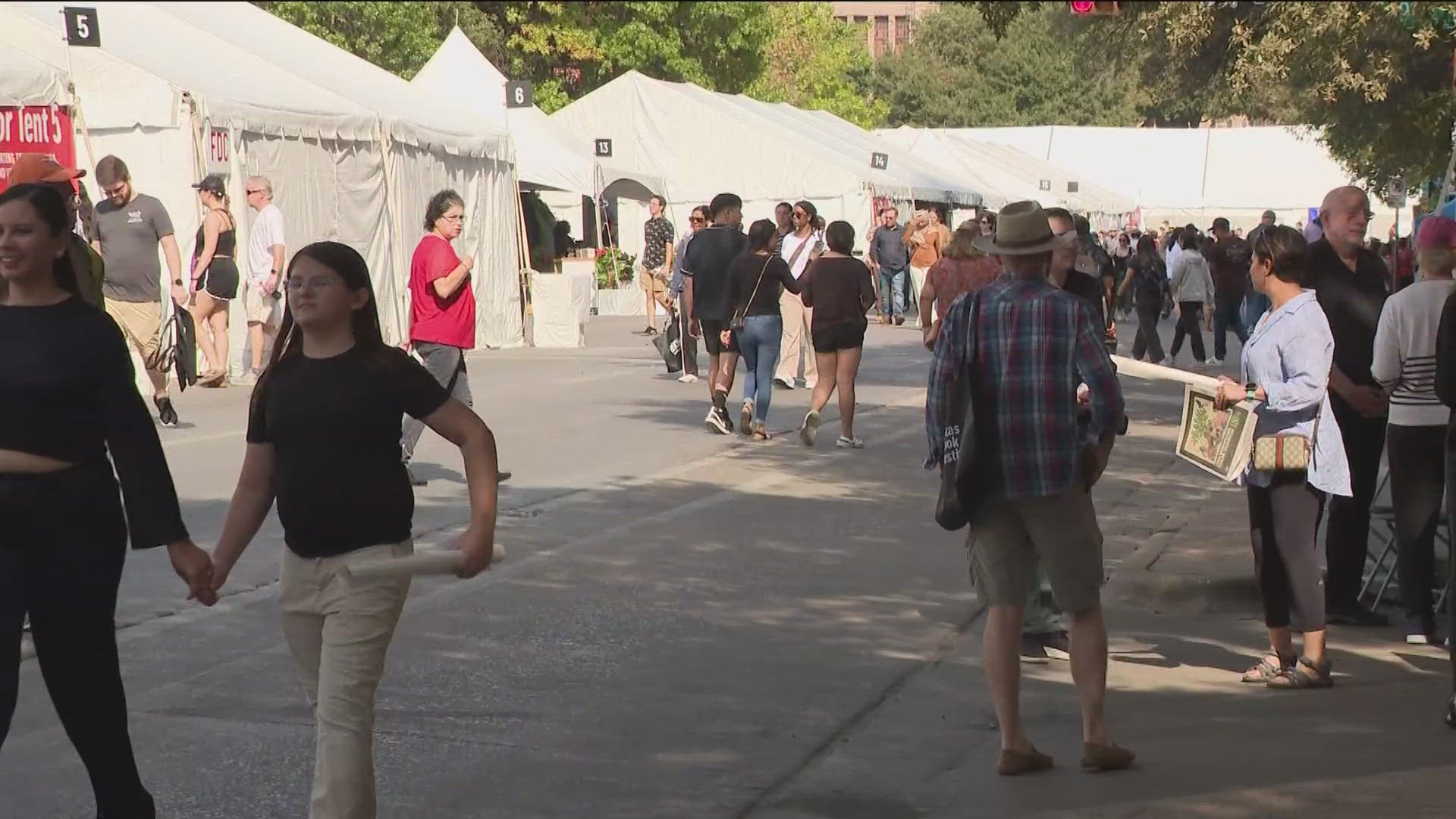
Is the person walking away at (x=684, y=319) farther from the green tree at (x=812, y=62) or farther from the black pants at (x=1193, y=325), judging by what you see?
the green tree at (x=812, y=62)

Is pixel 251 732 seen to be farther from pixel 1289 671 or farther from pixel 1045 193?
pixel 1045 193

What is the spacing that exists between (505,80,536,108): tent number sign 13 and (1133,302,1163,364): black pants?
31.0ft

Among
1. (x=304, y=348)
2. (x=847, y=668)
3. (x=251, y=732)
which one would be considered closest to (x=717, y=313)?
(x=847, y=668)

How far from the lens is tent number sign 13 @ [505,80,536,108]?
30.2 metres

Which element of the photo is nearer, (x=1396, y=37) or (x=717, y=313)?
(x=717, y=313)

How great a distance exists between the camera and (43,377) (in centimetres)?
470

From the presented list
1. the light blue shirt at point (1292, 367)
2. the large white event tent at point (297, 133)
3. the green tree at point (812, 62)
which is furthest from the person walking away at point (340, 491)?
the green tree at point (812, 62)

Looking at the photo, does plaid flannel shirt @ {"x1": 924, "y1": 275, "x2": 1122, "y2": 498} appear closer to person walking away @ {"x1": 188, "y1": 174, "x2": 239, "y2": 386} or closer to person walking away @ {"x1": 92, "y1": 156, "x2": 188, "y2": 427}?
person walking away @ {"x1": 92, "y1": 156, "x2": 188, "y2": 427}

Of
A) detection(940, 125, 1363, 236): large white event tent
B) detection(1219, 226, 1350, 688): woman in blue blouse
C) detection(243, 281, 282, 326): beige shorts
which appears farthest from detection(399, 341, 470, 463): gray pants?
detection(940, 125, 1363, 236): large white event tent

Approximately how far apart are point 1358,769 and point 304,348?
10.4ft

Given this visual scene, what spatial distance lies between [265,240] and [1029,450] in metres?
13.1

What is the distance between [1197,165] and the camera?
82062mm

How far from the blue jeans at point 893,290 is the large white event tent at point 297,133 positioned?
28.5 ft

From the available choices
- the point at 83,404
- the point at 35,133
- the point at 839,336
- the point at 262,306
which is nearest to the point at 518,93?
the point at 262,306
